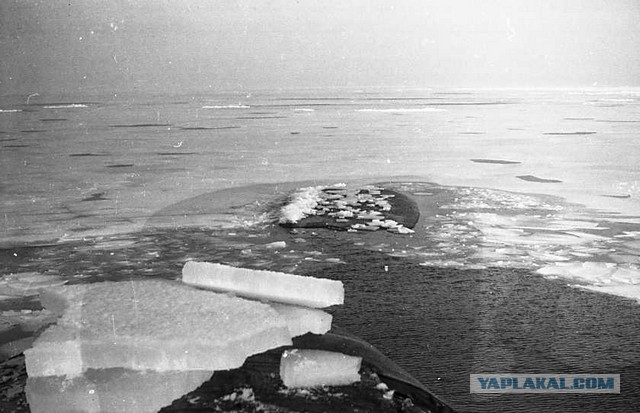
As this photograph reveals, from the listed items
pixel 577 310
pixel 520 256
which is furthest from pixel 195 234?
pixel 577 310

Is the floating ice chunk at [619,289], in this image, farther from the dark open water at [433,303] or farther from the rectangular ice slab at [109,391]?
the rectangular ice slab at [109,391]

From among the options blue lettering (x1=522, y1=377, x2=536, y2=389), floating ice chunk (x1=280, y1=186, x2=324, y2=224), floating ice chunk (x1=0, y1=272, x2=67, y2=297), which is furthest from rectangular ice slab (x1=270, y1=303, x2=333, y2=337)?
floating ice chunk (x1=280, y1=186, x2=324, y2=224)

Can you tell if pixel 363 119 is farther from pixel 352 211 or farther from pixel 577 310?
pixel 577 310

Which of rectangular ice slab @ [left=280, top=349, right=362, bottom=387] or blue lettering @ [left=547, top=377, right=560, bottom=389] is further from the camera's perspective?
blue lettering @ [left=547, top=377, right=560, bottom=389]

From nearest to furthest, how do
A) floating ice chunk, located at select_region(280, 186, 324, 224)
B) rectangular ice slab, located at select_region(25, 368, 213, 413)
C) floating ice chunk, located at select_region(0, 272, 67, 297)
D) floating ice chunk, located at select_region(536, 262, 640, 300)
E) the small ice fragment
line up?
1. rectangular ice slab, located at select_region(25, 368, 213, 413)
2. floating ice chunk, located at select_region(0, 272, 67, 297)
3. floating ice chunk, located at select_region(536, 262, 640, 300)
4. the small ice fragment
5. floating ice chunk, located at select_region(280, 186, 324, 224)

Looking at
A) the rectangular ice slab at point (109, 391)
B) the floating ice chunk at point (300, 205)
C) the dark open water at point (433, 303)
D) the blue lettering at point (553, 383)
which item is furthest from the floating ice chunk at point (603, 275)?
the rectangular ice slab at point (109, 391)

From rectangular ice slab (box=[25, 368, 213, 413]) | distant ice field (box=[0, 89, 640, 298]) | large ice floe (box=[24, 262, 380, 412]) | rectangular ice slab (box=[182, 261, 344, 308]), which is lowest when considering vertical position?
distant ice field (box=[0, 89, 640, 298])

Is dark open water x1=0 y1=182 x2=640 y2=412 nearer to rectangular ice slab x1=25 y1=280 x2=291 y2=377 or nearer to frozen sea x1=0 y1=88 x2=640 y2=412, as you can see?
frozen sea x1=0 y1=88 x2=640 y2=412

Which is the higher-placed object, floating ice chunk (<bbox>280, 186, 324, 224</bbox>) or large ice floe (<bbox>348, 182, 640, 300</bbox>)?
large ice floe (<bbox>348, 182, 640, 300</bbox>)
